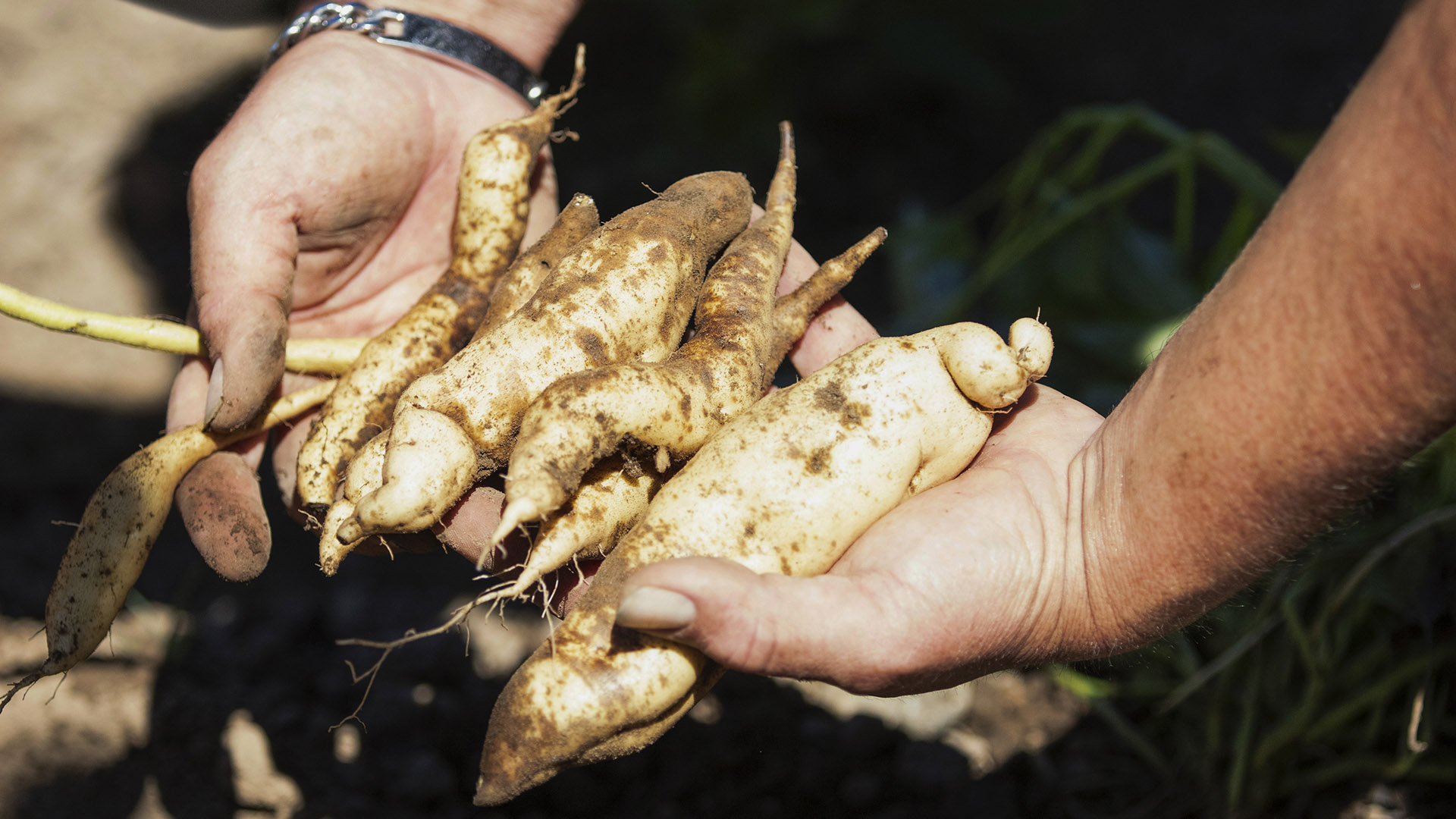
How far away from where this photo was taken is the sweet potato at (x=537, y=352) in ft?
5.66

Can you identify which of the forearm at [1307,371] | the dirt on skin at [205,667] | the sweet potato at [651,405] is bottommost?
the dirt on skin at [205,667]

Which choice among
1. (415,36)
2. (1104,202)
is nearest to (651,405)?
(415,36)

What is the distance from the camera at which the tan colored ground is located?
12.9 feet

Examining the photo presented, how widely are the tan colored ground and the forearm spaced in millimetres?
3924

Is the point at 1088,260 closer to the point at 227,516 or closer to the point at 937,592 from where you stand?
the point at 937,592

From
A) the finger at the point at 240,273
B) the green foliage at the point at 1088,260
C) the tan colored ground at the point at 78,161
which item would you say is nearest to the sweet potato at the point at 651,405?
the finger at the point at 240,273

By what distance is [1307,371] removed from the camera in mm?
1337

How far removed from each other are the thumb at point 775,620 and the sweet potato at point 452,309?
3.07ft

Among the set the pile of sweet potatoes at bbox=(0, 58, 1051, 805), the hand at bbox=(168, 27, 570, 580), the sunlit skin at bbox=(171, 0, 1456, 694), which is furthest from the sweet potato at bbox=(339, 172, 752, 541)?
the hand at bbox=(168, 27, 570, 580)

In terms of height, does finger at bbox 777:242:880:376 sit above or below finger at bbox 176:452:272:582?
above

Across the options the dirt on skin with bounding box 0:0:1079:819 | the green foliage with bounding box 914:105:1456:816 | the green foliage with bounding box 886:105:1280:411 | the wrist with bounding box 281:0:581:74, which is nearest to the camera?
the green foliage with bounding box 914:105:1456:816

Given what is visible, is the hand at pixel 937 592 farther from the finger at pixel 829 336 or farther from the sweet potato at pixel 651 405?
the finger at pixel 829 336

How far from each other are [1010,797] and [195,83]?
15.8 ft

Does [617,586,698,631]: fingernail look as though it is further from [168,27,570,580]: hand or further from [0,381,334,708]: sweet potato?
[0,381,334,708]: sweet potato
